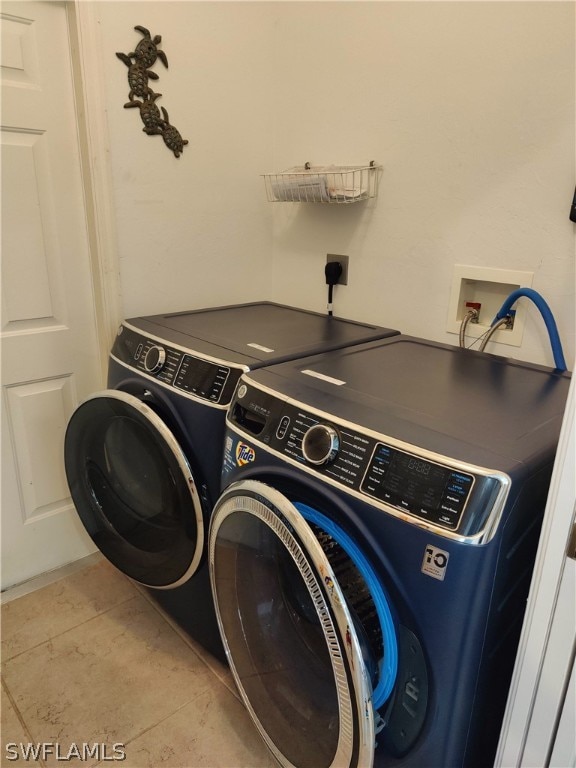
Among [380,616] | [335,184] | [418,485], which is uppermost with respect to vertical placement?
[335,184]

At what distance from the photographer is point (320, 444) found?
34.5 inches

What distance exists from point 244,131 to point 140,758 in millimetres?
1911

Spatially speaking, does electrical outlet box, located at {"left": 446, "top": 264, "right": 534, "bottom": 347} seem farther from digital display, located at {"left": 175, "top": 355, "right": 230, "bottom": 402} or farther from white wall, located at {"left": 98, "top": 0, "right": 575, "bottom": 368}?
digital display, located at {"left": 175, "top": 355, "right": 230, "bottom": 402}

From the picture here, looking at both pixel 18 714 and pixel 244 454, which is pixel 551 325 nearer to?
pixel 244 454

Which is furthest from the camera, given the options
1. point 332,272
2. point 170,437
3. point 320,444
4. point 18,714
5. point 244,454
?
point 332,272

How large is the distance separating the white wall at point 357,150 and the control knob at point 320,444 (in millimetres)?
725

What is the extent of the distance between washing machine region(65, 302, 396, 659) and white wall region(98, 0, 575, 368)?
0.23 metres

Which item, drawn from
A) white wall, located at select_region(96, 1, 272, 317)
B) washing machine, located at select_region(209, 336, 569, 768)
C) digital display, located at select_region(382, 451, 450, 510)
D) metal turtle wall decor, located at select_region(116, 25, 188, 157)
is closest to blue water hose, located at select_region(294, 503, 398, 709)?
washing machine, located at select_region(209, 336, 569, 768)

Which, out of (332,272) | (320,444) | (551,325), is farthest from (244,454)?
(332,272)

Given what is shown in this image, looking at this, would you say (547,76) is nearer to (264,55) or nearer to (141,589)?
(264,55)

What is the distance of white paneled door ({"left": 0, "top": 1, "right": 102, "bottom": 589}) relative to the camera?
1.42 meters

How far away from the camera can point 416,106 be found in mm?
1415

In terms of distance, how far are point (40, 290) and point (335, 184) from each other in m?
0.98

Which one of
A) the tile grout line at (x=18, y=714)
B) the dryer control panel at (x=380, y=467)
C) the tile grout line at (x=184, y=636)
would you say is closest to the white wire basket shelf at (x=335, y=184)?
the dryer control panel at (x=380, y=467)
